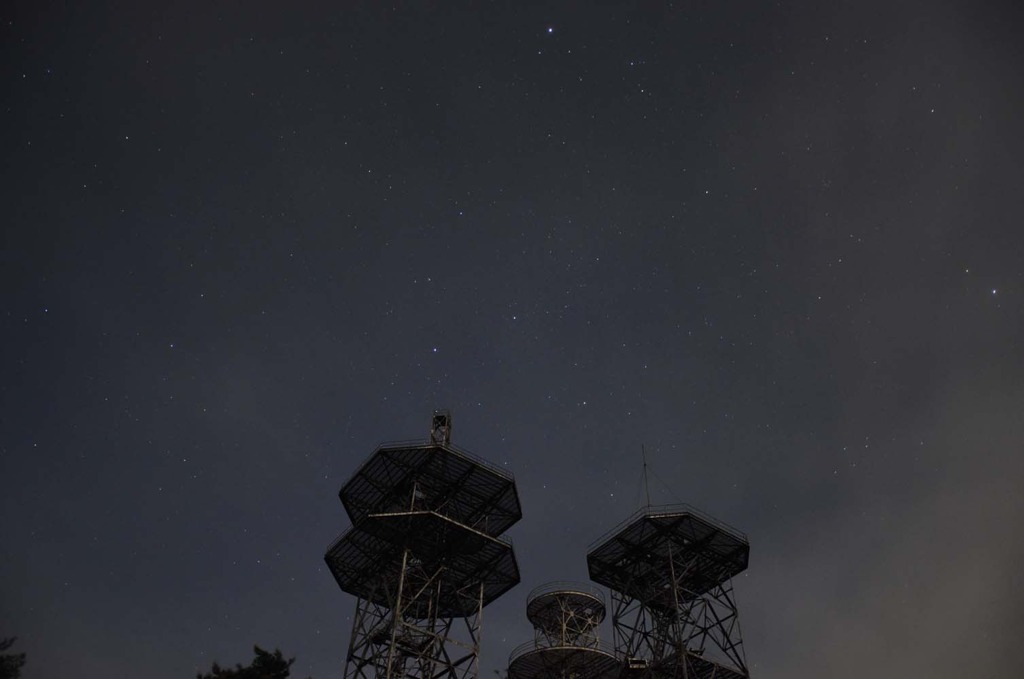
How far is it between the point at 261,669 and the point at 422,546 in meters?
9.51

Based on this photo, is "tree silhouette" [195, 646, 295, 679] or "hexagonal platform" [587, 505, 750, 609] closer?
"tree silhouette" [195, 646, 295, 679]

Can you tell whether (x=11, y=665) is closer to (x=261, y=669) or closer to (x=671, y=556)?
(x=261, y=669)

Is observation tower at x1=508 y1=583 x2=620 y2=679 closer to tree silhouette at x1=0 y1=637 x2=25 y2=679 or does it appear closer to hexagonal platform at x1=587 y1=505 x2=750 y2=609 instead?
hexagonal platform at x1=587 y1=505 x2=750 y2=609

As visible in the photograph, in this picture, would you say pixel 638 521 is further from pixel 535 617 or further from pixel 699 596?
pixel 535 617

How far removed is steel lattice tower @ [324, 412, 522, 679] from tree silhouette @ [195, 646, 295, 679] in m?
3.22

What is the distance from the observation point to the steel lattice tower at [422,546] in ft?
127

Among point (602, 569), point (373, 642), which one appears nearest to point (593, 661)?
point (602, 569)

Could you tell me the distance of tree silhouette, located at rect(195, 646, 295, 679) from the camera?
34.4 metres

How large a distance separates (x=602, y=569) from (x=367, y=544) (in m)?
16.5

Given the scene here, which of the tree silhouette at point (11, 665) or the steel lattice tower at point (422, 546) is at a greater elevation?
the steel lattice tower at point (422, 546)

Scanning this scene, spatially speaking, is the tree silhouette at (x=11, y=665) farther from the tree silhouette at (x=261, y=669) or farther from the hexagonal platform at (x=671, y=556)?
the hexagonal platform at (x=671, y=556)

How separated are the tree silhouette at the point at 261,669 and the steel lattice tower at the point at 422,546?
10.6 feet

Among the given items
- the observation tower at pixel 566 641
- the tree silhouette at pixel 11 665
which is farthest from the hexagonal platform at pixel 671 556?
the tree silhouette at pixel 11 665

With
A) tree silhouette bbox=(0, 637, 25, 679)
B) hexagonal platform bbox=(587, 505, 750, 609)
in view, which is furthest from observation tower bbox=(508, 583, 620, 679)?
tree silhouette bbox=(0, 637, 25, 679)
